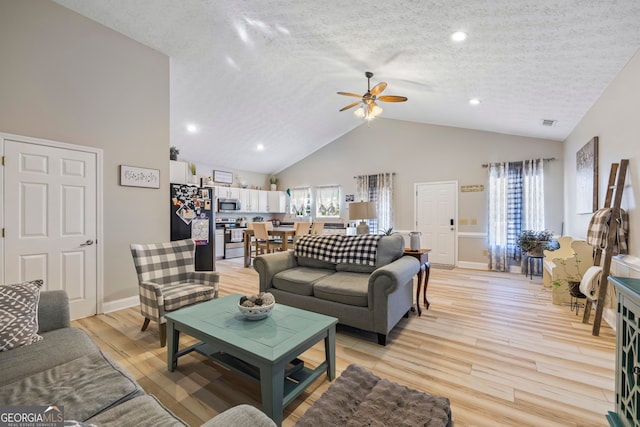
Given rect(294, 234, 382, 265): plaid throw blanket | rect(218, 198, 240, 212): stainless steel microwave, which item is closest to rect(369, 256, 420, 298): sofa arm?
rect(294, 234, 382, 265): plaid throw blanket

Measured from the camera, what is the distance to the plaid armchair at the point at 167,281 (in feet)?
8.01

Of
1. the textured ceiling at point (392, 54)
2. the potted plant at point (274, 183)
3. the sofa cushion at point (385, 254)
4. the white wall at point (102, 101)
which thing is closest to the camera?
the textured ceiling at point (392, 54)

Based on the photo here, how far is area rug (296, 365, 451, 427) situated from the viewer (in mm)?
1483

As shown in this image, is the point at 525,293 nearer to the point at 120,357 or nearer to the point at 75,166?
the point at 120,357

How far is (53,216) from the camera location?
9.56 feet

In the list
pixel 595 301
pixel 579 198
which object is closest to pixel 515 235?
pixel 579 198

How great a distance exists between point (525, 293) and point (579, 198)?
157 cm

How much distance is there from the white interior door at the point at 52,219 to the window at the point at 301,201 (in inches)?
217

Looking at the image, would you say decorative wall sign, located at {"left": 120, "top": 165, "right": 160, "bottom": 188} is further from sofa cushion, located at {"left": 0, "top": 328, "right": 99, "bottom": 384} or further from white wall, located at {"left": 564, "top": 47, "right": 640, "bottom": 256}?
white wall, located at {"left": 564, "top": 47, "right": 640, "bottom": 256}

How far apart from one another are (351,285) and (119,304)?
284cm

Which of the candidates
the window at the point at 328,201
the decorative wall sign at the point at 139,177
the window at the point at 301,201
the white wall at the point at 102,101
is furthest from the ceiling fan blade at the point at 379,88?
the window at the point at 301,201

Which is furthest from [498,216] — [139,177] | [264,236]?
[139,177]

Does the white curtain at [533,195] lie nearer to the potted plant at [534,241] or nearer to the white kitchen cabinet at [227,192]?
the potted plant at [534,241]

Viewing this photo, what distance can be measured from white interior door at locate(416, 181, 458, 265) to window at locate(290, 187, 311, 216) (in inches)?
124
